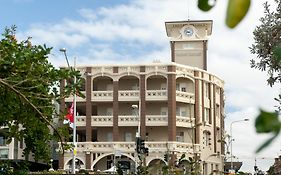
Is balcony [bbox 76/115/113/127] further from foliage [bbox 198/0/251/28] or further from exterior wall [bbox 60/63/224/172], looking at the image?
foliage [bbox 198/0/251/28]

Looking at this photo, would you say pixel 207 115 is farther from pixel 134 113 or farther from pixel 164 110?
pixel 134 113

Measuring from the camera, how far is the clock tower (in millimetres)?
71000

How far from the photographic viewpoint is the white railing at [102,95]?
204 feet

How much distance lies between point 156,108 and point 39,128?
175 ft

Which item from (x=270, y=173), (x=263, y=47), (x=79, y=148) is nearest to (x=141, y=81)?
(x=79, y=148)

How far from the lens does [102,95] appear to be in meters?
62.3

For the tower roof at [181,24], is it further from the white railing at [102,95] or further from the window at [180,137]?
the window at [180,137]

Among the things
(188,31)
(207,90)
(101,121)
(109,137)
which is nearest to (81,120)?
(101,121)

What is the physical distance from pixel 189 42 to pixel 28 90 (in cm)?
6337

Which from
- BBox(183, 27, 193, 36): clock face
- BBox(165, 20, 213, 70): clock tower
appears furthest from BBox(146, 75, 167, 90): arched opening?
BBox(183, 27, 193, 36): clock face

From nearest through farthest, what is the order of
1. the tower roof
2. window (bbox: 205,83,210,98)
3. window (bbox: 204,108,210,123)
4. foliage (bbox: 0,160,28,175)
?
1. foliage (bbox: 0,160,28,175)
2. window (bbox: 204,108,210,123)
3. window (bbox: 205,83,210,98)
4. the tower roof

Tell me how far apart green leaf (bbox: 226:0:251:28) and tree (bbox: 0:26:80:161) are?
22.9ft

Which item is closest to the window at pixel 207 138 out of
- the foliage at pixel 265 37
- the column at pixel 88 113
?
the column at pixel 88 113

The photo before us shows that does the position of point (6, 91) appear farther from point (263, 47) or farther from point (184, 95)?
point (184, 95)
